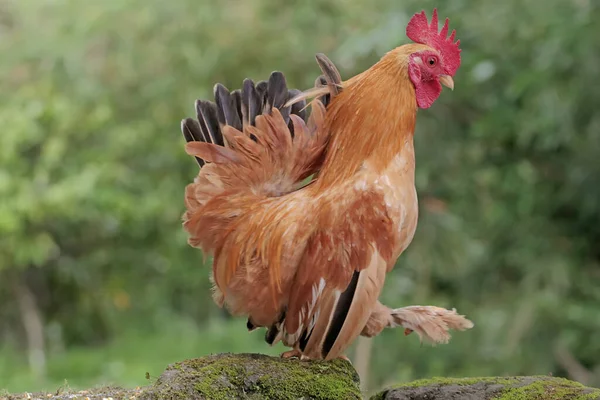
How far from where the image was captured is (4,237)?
785 cm

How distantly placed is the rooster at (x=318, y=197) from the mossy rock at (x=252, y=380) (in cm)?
12

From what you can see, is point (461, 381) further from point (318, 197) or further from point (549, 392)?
point (318, 197)

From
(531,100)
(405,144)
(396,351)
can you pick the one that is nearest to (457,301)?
(396,351)

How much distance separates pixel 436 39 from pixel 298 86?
424cm

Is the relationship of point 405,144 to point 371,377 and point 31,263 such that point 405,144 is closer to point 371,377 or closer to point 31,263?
point 371,377

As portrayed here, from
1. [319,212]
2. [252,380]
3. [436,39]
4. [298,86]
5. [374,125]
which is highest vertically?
[298,86]

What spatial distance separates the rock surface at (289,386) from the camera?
2.75 metres

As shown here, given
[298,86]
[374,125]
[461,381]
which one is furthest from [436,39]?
[298,86]

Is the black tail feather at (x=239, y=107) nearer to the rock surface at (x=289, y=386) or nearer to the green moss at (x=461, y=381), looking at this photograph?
the rock surface at (x=289, y=386)

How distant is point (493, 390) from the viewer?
2.98 m

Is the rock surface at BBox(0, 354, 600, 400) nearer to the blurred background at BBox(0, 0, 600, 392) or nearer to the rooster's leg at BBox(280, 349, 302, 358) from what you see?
the rooster's leg at BBox(280, 349, 302, 358)

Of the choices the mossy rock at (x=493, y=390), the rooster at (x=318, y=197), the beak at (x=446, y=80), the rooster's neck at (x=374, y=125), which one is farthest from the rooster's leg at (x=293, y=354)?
the beak at (x=446, y=80)

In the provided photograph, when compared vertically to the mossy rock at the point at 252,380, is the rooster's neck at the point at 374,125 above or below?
above

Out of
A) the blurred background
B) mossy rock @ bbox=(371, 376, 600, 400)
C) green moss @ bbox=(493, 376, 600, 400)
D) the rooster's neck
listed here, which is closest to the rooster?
the rooster's neck
